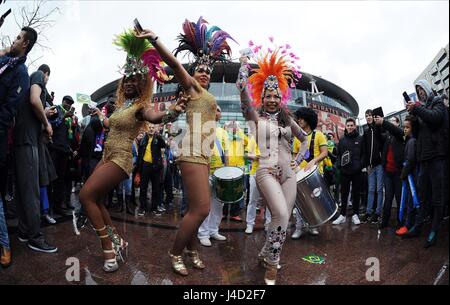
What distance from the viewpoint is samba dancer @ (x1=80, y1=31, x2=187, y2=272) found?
2928 millimetres

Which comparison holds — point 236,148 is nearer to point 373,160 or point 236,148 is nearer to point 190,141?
point 373,160

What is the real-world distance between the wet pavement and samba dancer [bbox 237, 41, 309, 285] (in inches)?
14.2

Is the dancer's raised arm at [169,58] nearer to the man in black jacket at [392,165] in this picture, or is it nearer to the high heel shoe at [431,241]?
the high heel shoe at [431,241]

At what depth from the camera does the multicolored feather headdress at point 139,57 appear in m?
3.29

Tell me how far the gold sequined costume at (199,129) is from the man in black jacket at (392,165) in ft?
10.7

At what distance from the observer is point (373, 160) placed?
18.6 feet

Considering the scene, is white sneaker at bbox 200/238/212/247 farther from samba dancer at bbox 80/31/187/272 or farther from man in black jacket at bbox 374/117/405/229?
man in black jacket at bbox 374/117/405/229

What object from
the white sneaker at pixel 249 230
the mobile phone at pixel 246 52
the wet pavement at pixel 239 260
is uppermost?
the mobile phone at pixel 246 52

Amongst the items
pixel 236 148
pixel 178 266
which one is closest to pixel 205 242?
pixel 178 266

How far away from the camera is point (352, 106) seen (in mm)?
63250

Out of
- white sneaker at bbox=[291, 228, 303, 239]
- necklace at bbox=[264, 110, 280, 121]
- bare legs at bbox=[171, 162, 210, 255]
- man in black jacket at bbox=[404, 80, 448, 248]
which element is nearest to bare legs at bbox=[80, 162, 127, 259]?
bare legs at bbox=[171, 162, 210, 255]

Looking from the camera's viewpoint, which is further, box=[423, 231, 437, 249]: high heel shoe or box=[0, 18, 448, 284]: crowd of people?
box=[423, 231, 437, 249]: high heel shoe

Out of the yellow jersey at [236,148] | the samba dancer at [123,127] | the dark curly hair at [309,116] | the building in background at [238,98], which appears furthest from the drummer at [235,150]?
the building in background at [238,98]

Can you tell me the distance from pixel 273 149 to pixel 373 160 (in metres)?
3.49
